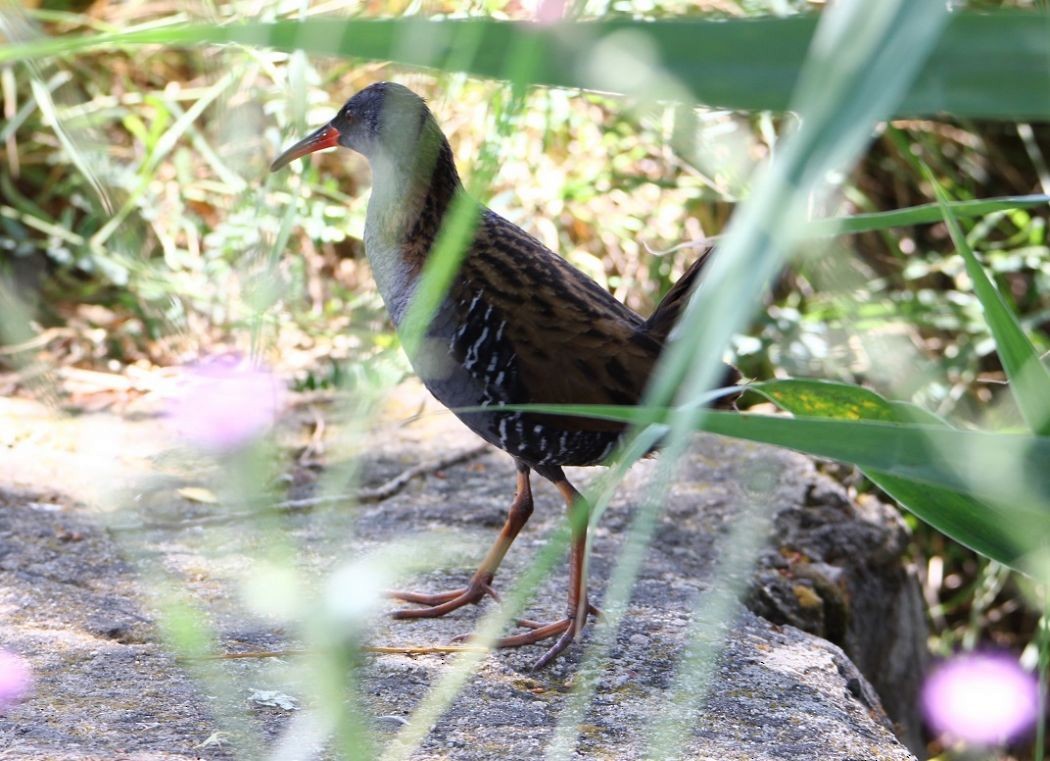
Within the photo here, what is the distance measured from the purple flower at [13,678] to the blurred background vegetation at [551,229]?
1702 mm

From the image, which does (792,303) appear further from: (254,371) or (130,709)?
(254,371)

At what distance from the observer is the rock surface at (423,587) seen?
2.07m

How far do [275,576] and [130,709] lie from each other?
56.0 inches

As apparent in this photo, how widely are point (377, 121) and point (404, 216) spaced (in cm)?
30

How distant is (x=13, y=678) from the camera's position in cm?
221

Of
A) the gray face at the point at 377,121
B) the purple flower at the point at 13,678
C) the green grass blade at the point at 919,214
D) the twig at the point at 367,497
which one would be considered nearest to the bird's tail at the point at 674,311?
the gray face at the point at 377,121

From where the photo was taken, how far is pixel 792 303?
4.87 m

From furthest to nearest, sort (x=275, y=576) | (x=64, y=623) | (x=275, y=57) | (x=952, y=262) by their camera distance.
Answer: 1. (x=952, y=262)
2. (x=275, y=57)
3. (x=64, y=623)
4. (x=275, y=576)

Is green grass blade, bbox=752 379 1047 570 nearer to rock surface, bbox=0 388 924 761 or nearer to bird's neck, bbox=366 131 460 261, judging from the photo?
rock surface, bbox=0 388 924 761

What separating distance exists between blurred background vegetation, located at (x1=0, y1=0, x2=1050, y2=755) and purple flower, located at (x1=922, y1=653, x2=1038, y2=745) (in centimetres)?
13

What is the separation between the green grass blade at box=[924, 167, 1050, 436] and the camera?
138 centimetres

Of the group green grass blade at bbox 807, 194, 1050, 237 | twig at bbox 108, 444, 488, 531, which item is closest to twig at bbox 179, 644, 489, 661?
twig at bbox 108, 444, 488, 531

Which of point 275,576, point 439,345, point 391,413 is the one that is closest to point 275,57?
point 439,345

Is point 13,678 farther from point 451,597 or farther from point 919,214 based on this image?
point 919,214
